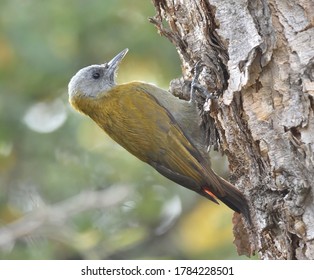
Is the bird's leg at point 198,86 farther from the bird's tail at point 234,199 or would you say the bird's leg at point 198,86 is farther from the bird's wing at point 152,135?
the bird's tail at point 234,199

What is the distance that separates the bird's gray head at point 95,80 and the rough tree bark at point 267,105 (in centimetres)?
176

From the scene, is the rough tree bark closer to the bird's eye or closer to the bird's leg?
the bird's leg

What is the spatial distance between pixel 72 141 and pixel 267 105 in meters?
4.49

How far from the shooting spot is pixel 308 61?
3941 millimetres

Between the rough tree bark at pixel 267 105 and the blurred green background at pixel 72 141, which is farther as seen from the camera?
the blurred green background at pixel 72 141

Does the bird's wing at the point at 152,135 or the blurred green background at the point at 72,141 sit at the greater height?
the blurred green background at the point at 72,141

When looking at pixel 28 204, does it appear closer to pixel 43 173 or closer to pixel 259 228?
pixel 43 173

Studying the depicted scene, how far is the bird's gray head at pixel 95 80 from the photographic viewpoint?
618 cm

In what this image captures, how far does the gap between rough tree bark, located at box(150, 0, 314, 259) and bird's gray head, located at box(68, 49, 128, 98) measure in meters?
1.76

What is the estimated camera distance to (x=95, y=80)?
626 cm

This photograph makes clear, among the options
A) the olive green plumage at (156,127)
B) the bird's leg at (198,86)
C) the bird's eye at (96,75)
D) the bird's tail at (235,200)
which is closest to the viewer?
the bird's tail at (235,200)

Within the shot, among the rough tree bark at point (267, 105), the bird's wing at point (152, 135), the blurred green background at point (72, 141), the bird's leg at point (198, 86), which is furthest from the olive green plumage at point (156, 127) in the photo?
the blurred green background at point (72, 141)

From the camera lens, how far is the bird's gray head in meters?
6.18
